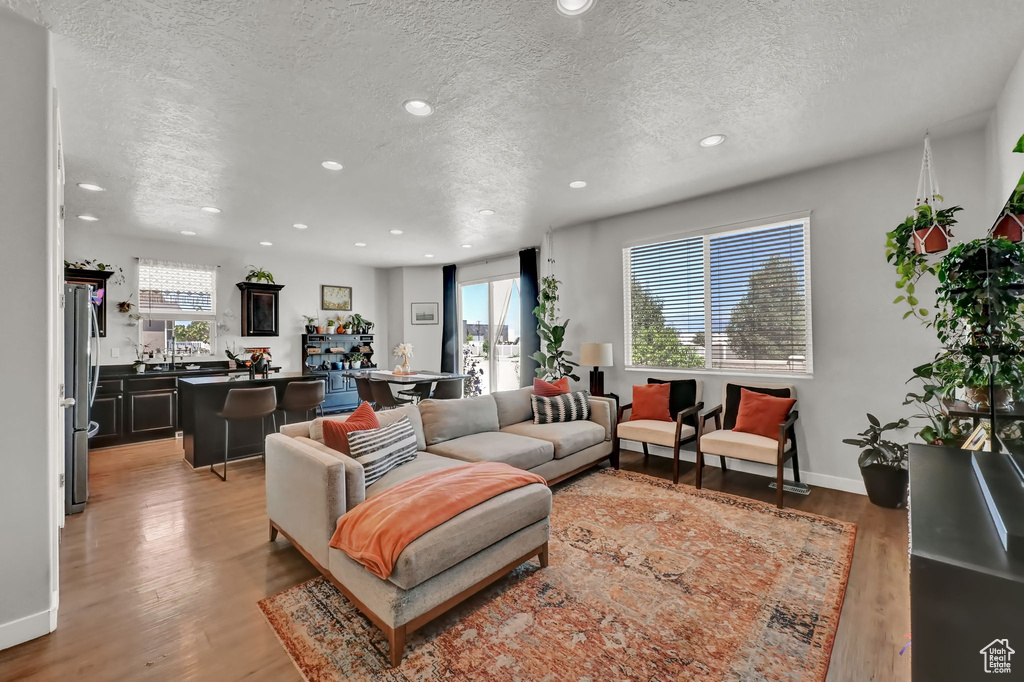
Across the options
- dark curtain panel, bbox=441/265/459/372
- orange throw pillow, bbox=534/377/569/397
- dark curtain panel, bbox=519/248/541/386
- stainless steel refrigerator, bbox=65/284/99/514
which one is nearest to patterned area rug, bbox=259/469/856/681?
orange throw pillow, bbox=534/377/569/397

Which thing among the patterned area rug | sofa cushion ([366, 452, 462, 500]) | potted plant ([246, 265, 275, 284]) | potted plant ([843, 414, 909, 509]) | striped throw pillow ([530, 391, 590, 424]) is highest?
potted plant ([246, 265, 275, 284])

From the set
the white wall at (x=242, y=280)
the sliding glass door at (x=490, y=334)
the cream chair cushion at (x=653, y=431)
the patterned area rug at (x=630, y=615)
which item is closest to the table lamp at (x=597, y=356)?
the cream chair cushion at (x=653, y=431)

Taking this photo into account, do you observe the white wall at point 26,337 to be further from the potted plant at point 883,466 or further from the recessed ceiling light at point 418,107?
the potted plant at point 883,466

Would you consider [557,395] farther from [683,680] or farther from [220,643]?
[220,643]

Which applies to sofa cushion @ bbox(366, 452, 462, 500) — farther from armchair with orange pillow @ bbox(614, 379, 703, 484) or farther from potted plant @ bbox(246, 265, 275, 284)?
potted plant @ bbox(246, 265, 275, 284)

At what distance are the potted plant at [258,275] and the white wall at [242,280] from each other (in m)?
0.07

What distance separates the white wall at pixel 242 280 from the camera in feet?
19.1

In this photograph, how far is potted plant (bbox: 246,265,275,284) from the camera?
6.88 metres

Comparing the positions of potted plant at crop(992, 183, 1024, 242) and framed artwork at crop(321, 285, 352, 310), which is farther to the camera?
framed artwork at crop(321, 285, 352, 310)

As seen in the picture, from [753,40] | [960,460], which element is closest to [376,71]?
[753,40]

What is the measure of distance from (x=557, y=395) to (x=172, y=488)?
3.53m

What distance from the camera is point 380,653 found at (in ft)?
5.94

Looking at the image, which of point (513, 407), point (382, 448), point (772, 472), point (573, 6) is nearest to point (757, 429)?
point (772, 472)

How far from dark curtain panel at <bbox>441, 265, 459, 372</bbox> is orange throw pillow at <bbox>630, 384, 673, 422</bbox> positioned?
14.1 ft
